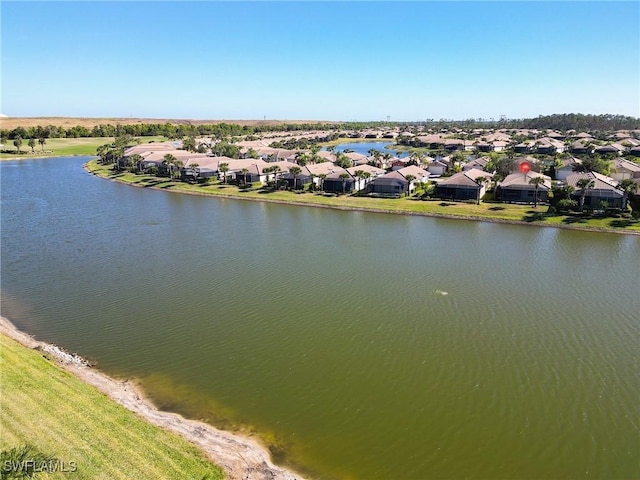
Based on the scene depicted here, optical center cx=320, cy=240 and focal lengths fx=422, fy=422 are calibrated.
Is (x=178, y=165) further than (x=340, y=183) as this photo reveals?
Yes

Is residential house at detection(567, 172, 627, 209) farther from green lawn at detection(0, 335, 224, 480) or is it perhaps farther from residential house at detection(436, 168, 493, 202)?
green lawn at detection(0, 335, 224, 480)

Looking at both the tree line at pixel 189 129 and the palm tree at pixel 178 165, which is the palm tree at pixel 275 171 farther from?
the tree line at pixel 189 129

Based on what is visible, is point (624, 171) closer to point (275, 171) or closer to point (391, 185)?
point (391, 185)

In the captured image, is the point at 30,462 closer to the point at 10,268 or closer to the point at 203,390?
the point at 203,390

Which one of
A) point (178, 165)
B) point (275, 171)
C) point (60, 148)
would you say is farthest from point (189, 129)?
point (275, 171)

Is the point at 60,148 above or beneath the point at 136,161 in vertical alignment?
above

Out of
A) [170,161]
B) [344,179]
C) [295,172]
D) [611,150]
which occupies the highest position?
[611,150]

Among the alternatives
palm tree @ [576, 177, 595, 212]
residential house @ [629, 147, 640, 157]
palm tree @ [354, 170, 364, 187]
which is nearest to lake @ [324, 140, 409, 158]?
residential house @ [629, 147, 640, 157]
